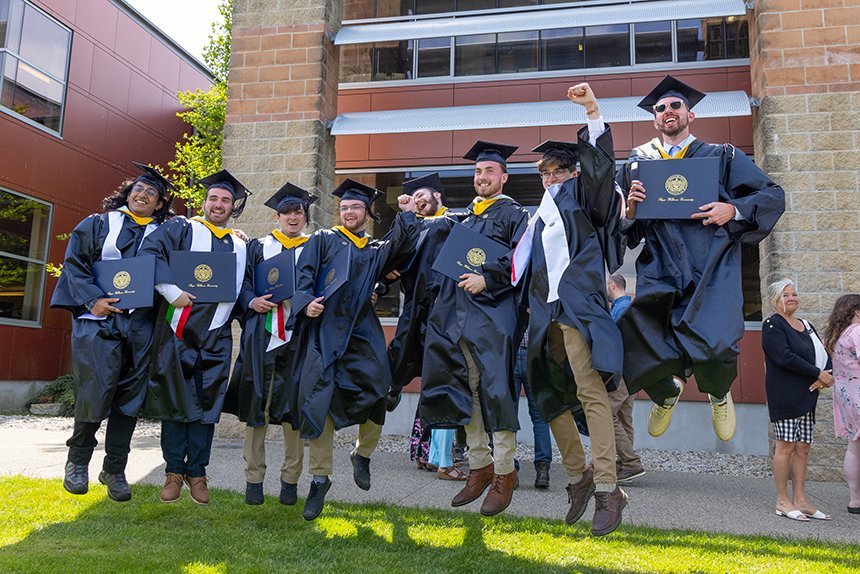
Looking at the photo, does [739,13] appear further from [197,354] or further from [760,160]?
[197,354]

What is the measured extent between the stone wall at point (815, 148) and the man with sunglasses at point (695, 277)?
3.93m

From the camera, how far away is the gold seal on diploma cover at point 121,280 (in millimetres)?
4797

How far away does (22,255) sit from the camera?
13.2m

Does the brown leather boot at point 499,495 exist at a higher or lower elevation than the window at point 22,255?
lower

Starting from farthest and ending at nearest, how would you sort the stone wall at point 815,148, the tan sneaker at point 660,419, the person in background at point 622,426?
the stone wall at point 815,148, the person in background at point 622,426, the tan sneaker at point 660,419

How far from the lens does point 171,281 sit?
4871 mm

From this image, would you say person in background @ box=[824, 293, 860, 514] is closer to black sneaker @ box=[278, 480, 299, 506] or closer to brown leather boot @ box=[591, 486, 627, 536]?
brown leather boot @ box=[591, 486, 627, 536]

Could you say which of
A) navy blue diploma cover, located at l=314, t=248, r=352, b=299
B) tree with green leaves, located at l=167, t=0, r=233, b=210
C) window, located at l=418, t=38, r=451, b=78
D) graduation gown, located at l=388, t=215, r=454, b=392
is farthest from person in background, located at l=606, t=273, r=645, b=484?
tree with green leaves, located at l=167, t=0, r=233, b=210

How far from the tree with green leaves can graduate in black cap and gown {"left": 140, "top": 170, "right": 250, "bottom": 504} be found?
285 inches

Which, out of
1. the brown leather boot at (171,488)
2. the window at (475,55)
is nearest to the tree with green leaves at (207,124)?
the window at (475,55)

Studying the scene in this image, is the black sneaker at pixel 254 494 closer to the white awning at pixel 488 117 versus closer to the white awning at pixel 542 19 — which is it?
the white awning at pixel 488 117

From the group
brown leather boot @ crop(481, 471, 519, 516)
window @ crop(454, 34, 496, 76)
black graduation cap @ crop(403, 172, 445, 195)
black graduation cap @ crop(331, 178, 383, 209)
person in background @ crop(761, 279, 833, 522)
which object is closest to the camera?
brown leather boot @ crop(481, 471, 519, 516)

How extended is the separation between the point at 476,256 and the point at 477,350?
61 centimetres

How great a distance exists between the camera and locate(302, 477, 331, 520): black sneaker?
→ 460cm
